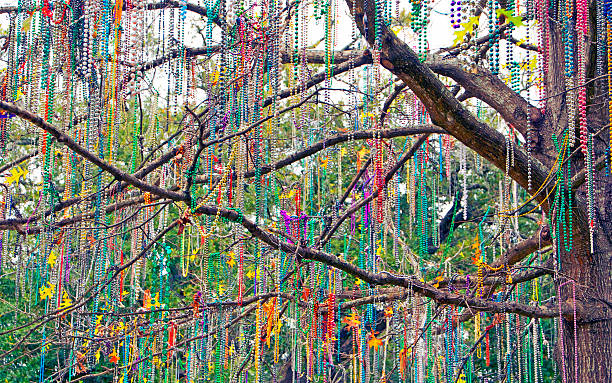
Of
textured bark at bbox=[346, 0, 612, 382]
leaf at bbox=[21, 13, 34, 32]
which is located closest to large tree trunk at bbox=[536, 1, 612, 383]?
textured bark at bbox=[346, 0, 612, 382]

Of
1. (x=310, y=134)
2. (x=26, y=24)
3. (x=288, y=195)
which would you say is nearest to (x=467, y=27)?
(x=310, y=134)

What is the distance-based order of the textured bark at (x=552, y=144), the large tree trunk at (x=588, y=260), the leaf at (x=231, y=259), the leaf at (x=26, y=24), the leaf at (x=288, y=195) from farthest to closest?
the leaf at (x=231, y=259), the leaf at (x=288, y=195), the leaf at (x=26, y=24), the large tree trunk at (x=588, y=260), the textured bark at (x=552, y=144)

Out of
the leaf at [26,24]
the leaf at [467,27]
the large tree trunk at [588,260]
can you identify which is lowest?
the large tree trunk at [588,260]

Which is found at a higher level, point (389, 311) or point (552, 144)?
point (552, 144)

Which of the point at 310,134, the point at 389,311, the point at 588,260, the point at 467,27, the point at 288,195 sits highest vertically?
the point at 467,27

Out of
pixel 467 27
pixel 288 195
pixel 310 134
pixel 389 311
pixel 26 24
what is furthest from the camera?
pixel 389 311

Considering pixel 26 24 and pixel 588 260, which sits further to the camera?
pixel 26 24

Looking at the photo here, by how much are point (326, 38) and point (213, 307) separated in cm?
168

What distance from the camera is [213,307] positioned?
187 inches

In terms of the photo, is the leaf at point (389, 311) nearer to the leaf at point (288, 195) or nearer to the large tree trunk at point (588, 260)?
the leaf at point (288, 195)

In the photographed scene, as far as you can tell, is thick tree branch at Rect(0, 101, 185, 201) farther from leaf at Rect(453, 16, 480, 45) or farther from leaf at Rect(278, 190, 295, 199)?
leaf at Rect(278, 190, 295, 199)

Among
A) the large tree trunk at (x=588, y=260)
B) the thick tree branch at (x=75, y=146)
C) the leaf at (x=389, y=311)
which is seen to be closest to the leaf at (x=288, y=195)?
the leaf at (x=389, y=311)

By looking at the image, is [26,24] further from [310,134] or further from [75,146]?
[75,146]

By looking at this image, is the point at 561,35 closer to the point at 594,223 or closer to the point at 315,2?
the point at 594,223
